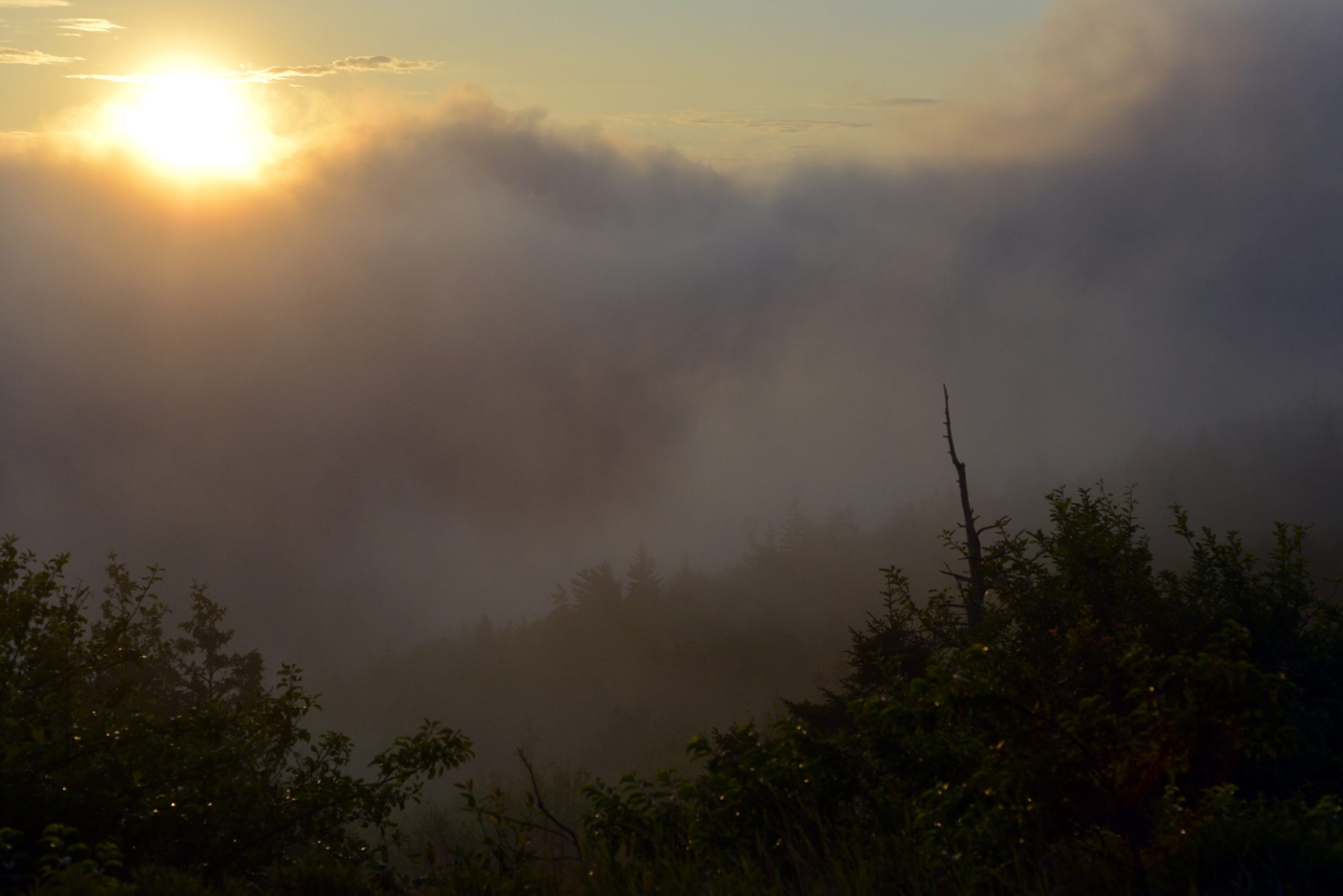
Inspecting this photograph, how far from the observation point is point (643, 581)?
97.0 metres

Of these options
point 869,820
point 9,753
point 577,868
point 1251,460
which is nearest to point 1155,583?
point 869,820

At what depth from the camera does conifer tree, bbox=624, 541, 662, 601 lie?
3718 inches

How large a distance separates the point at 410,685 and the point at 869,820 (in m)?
94.2

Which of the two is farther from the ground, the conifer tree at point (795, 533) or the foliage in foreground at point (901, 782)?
the conifer tree at point (795, 533)

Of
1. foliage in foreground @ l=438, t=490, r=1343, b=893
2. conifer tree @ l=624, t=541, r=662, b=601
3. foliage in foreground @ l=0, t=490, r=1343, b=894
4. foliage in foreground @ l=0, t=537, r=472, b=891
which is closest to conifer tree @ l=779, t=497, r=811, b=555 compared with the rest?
conifer tree @ l=624, t=541, r=662, b=601

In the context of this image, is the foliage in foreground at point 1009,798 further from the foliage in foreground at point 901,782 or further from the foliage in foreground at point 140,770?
the foliage in foreground at point 140,770

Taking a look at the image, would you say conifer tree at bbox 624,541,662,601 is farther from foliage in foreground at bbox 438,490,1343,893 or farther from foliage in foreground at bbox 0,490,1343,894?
foliage in foreground at bbox 438,490,1343,893

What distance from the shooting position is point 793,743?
7.55 meters

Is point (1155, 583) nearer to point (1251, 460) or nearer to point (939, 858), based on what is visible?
point (939, 858)

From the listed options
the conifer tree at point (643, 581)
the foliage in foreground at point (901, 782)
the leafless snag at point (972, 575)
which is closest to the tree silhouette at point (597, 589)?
the conifer tree at point (643, 581)

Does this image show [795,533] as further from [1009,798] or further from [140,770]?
[1009,798]

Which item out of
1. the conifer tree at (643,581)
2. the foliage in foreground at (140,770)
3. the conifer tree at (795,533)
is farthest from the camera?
the conifer tree at (795,533)

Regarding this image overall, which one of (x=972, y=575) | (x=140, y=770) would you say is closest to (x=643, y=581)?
(x=972, y=575)

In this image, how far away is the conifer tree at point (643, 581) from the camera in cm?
9444
